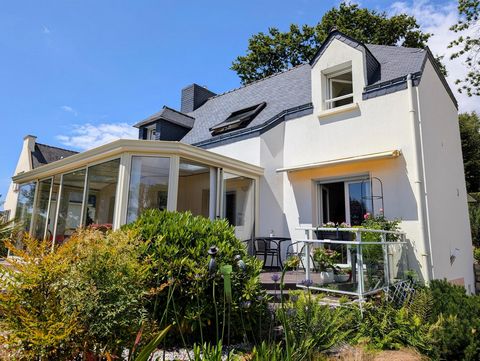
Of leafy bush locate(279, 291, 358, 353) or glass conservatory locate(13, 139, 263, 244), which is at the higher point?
glass conservatory locate(13, 139, 263, 244)

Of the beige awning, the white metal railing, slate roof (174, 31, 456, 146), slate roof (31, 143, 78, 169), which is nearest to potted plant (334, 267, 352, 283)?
the white metal railing

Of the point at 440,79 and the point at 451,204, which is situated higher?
the point at 440,79

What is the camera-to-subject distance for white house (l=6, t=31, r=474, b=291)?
27.3 ft

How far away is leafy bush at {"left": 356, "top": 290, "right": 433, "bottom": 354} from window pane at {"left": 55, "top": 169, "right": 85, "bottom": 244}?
8.96m

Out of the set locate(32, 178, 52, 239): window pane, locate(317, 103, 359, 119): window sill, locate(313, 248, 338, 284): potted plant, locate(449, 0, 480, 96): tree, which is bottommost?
locate(313, 248, 338, 284): potted plant

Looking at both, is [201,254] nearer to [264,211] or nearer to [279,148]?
[264,211]

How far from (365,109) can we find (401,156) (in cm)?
185

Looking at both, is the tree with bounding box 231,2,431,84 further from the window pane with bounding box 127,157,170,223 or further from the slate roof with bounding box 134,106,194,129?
the window pane with bounding box 127,157,170,223

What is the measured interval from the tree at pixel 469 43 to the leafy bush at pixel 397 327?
54.4ft

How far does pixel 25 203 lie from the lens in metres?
13.3

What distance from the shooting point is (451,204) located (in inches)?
398

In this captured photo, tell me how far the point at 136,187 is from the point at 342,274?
5571 millimetres

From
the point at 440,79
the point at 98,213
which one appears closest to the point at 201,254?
the point at 98,213

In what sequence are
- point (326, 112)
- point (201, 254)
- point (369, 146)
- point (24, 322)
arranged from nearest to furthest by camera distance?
point (24, 322)
point (201, 254)
point (369, 146)
point (326, 112)
